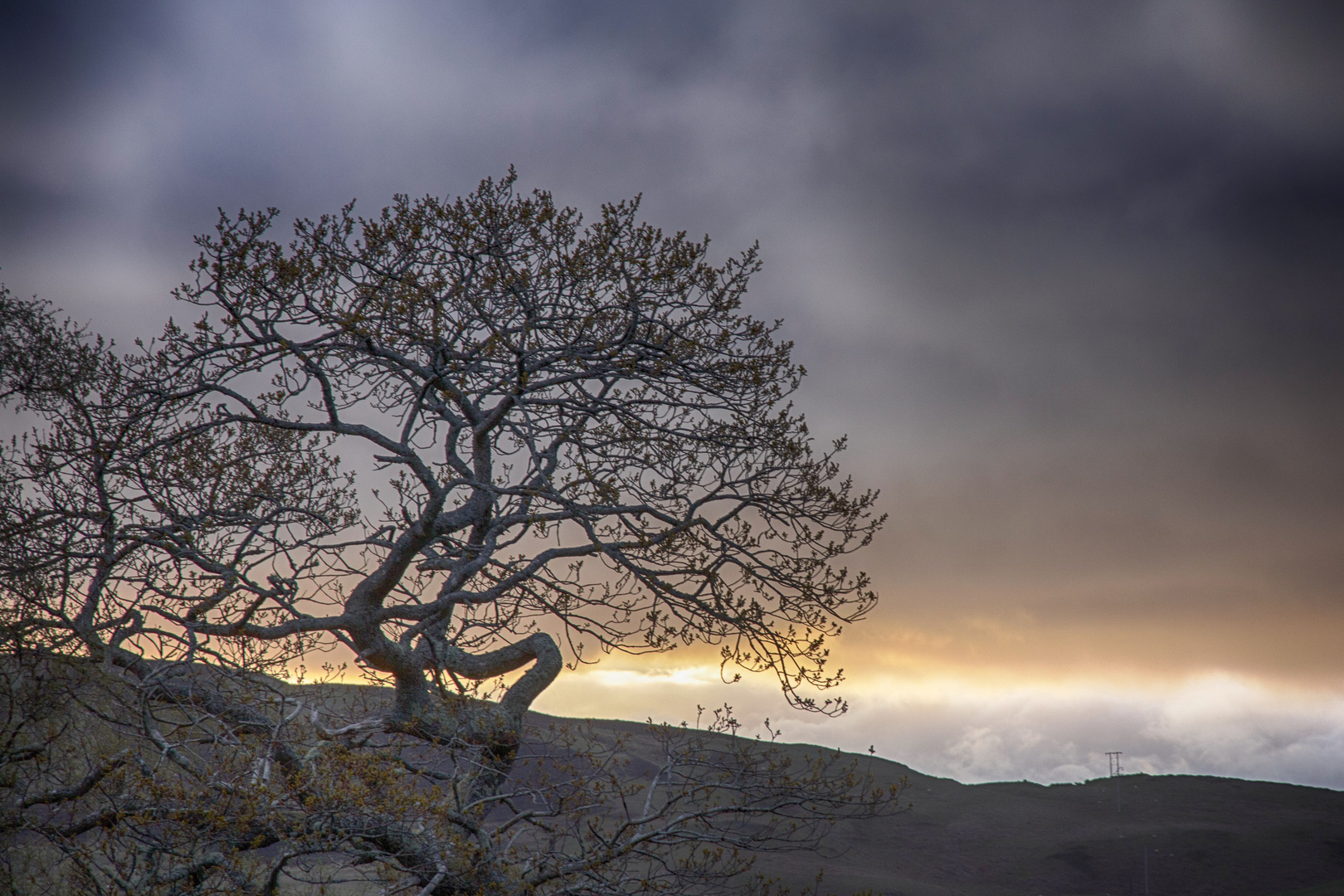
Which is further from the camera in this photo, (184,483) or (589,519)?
(184,483)

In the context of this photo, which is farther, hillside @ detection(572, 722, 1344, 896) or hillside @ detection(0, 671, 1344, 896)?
hillside @ detection(572, 722, 1344, 896)

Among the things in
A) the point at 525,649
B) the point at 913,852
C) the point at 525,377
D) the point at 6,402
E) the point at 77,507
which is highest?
the point at 6,402

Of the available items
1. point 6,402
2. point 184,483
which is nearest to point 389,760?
point 184,483

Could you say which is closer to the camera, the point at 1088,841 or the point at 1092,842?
the point at 1092,842

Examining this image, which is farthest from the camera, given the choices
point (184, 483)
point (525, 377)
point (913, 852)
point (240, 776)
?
point (913, 852)

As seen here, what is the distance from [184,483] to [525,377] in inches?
172

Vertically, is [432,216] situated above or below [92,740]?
above

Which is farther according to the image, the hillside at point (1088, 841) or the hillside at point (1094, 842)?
the hillside at point (1094, 842)

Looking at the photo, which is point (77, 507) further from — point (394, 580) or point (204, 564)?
point (394, 580)

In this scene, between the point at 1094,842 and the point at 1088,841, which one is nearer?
the point at 1094,842

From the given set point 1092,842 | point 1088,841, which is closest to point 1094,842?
point 1092,842

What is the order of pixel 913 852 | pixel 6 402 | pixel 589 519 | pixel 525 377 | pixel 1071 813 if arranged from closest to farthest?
pixel 525 377 → pixel 589 519 → pixel 6 402 → pixel 913 852 → pixel 1071 813

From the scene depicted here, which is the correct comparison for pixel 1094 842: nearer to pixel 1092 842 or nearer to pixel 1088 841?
pixel 1092 842

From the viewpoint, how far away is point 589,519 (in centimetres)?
873
